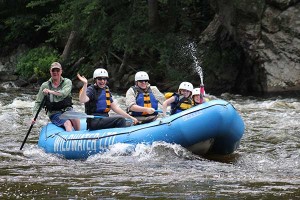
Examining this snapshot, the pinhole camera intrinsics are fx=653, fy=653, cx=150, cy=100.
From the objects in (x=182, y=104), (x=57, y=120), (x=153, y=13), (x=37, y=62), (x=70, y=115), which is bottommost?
(x=37, y=62)

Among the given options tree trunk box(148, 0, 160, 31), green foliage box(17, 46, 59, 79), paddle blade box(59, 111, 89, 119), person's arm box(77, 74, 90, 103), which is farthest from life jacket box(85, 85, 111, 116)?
green foliage box(17, 46, 59, 79)

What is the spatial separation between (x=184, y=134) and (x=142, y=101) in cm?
137

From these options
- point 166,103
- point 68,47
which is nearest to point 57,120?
point 166,103

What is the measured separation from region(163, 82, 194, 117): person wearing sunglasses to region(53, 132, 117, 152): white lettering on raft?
1182 millimetres

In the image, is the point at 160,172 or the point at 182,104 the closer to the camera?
the point at 160,172

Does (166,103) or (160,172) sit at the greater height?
(166,103)

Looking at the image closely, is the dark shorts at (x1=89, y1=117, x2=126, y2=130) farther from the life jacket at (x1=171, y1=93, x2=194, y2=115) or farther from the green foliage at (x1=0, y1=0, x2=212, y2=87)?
the green foliage at (x1=0, y1=0, x2=212, y2=87)

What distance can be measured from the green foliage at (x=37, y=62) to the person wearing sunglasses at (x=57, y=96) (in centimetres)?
1432

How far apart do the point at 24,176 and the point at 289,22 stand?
13.2 metres

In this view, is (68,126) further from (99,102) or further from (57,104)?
(99,102)

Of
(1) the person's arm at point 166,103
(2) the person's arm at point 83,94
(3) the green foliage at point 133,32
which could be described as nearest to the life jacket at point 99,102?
(2) the person's arm at point 83,94

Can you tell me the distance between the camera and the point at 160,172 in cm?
724

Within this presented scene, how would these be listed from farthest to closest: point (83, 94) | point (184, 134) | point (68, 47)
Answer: point (68, 47)
point (83, 94)
point (184, 134)

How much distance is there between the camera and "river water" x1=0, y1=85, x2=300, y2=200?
5.97m
